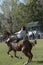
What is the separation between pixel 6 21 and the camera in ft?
292

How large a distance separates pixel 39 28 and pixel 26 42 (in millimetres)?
61003

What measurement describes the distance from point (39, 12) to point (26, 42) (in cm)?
6446

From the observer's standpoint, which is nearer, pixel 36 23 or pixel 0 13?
pixel 36 23

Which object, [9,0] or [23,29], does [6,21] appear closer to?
[9,0]

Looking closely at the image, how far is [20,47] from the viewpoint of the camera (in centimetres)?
1430

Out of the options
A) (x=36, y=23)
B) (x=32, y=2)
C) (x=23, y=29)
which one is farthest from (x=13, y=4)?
(x=23, y=29)

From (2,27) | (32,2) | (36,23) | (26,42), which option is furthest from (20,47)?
(2,27)

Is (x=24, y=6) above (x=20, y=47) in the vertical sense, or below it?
below

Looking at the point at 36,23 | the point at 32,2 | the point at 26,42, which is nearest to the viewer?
the point at 26,42

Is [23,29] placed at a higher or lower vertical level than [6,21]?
higher

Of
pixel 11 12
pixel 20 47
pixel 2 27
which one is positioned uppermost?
pixel 20 47

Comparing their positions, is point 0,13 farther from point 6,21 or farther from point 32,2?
point 32,2

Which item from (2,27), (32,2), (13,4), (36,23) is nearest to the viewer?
(36,23)

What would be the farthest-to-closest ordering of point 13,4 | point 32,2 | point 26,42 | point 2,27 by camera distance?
1. point 2,27
2. point 13,4
3. point 32,2
4. point 26,42
